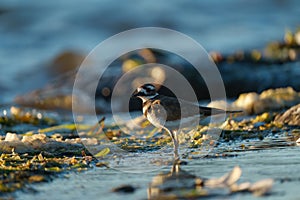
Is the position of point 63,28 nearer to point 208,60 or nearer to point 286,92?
point 208,60

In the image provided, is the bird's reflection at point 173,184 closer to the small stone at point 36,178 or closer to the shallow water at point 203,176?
the shallow water at point 203,176

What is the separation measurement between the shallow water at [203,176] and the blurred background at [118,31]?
277 inches

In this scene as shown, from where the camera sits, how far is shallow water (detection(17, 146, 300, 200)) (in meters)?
5.04

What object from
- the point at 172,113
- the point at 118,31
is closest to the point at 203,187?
the point at 172,113

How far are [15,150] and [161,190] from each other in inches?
98.3

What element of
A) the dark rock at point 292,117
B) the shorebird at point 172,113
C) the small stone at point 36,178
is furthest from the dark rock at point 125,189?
the dark rock at point 292,117

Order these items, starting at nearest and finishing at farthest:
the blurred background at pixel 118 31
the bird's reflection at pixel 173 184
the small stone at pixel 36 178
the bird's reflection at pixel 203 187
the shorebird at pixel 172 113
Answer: the bird's reflection at pixel 203 187 → the bird's reflection at pixel 173 184 → the small stone at pixel 36 178 → the shorebird at pixel 172 113 → the blurred background at pixel 118 31

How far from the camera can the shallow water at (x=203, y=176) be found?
5.04 meters

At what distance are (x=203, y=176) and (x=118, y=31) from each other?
16.6 meters

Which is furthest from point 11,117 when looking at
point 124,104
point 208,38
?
point 208,38

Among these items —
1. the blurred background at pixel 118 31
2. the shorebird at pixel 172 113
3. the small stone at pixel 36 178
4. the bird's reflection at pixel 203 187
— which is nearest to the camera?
the bird's reflection at pixel 203 187

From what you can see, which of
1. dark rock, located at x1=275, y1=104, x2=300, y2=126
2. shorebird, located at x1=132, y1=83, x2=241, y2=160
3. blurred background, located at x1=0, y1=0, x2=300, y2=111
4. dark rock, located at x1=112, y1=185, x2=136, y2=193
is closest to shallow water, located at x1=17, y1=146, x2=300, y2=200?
dark rock, located at x1=112, y1=185, x2=136, y2=193

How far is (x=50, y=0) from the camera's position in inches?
1016

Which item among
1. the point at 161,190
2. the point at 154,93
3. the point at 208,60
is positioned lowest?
the point at 161,190
